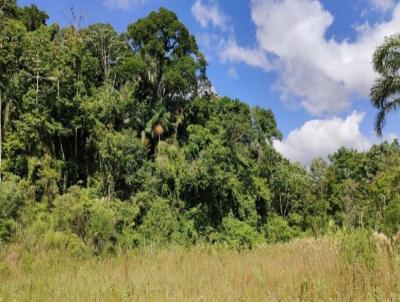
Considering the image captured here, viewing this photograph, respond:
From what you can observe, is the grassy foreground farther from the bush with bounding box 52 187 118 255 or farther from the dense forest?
the dense forest

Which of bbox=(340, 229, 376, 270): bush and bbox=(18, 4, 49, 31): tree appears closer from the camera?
bbox=(340, 229, 376, 270): bush

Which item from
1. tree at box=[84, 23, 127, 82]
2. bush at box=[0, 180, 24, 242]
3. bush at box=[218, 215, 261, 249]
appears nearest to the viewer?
bush at box=[0, 180, 24, 242]

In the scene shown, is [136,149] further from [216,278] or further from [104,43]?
[216,278]

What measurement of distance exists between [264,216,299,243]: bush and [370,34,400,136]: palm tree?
9.90 meters

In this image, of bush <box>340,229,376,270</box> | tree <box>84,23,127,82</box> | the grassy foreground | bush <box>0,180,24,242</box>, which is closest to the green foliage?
bush <box>0,180,24,242</box>

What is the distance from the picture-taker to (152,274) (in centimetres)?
609

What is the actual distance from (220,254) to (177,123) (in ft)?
73.4

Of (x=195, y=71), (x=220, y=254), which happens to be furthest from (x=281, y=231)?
(x=220, y=254)

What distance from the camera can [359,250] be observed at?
411cm

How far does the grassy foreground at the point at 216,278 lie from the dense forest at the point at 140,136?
44.1 ft

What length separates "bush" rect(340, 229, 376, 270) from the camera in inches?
155

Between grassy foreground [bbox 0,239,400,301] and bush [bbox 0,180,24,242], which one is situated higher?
bush [bbox 0,180,24,242]

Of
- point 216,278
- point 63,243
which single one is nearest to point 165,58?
point 63,243

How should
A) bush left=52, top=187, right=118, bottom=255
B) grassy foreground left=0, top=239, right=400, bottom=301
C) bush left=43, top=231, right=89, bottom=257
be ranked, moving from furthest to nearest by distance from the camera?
bush left=52, top=187, right=118, bottom=255, bush left=43, top=231, right=89, bottom=257, grassy foreground left=0, top=239, right=400, bottom=301
